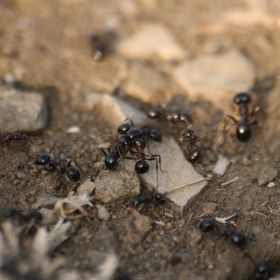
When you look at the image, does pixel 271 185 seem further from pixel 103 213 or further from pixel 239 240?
pixel 103 213

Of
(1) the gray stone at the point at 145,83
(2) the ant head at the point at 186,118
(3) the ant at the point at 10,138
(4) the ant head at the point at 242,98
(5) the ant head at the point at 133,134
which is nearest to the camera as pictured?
(3) the ant at the point at 10,138

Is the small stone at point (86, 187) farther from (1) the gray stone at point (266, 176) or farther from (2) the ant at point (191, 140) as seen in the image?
(1) the gray stone at point (266, 176)

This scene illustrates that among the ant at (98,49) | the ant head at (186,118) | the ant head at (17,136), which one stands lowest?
the ant head at (17,136)

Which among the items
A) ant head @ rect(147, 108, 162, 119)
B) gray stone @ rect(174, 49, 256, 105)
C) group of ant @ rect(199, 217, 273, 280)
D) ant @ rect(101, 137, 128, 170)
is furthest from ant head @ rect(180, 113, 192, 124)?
group of ant @ rect(199, 217, 273, 280)

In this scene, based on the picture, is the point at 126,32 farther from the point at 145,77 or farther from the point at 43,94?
the point at 43,94

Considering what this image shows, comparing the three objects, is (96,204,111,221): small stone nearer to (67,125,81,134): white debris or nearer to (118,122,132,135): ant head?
(118,122,132,135): ant head

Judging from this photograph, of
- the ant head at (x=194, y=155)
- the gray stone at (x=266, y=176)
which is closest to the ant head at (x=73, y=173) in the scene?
the ant head at (x=194, y=155)

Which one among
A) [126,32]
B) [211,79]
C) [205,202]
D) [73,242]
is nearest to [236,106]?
[211,79]
